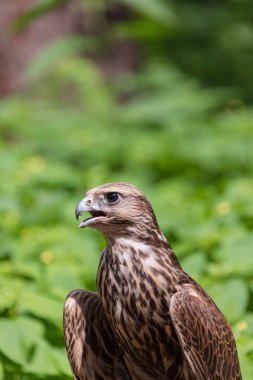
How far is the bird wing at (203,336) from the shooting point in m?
3.25

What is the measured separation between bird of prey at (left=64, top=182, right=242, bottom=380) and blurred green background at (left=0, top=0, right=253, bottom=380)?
499 millimetres

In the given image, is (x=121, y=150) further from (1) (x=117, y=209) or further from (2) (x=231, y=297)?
(1) (x=117, y=209)

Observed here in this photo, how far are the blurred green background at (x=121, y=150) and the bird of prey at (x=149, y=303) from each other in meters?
0.50

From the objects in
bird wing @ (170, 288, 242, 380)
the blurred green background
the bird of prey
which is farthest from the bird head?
the blurred green background

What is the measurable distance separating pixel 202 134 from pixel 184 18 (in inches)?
132

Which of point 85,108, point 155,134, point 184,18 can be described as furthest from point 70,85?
point 155,134

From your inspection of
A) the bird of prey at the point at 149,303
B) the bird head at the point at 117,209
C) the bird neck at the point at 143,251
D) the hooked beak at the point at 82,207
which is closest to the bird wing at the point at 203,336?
the bird of prey at the point at 149,303

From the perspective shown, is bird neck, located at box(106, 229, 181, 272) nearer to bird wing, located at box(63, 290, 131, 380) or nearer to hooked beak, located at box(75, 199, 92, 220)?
hooked beak, located at box(75, 199, 92, 220)

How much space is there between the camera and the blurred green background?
4.21 metres

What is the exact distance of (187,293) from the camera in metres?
3.31

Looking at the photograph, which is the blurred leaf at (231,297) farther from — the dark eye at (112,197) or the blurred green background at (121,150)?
the dark eye at (112,197)

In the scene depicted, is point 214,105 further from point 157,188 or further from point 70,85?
point 157,188

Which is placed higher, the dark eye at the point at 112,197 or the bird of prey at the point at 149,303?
the dark eye at the point at 112,197

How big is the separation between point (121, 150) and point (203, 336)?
4.82 metres
